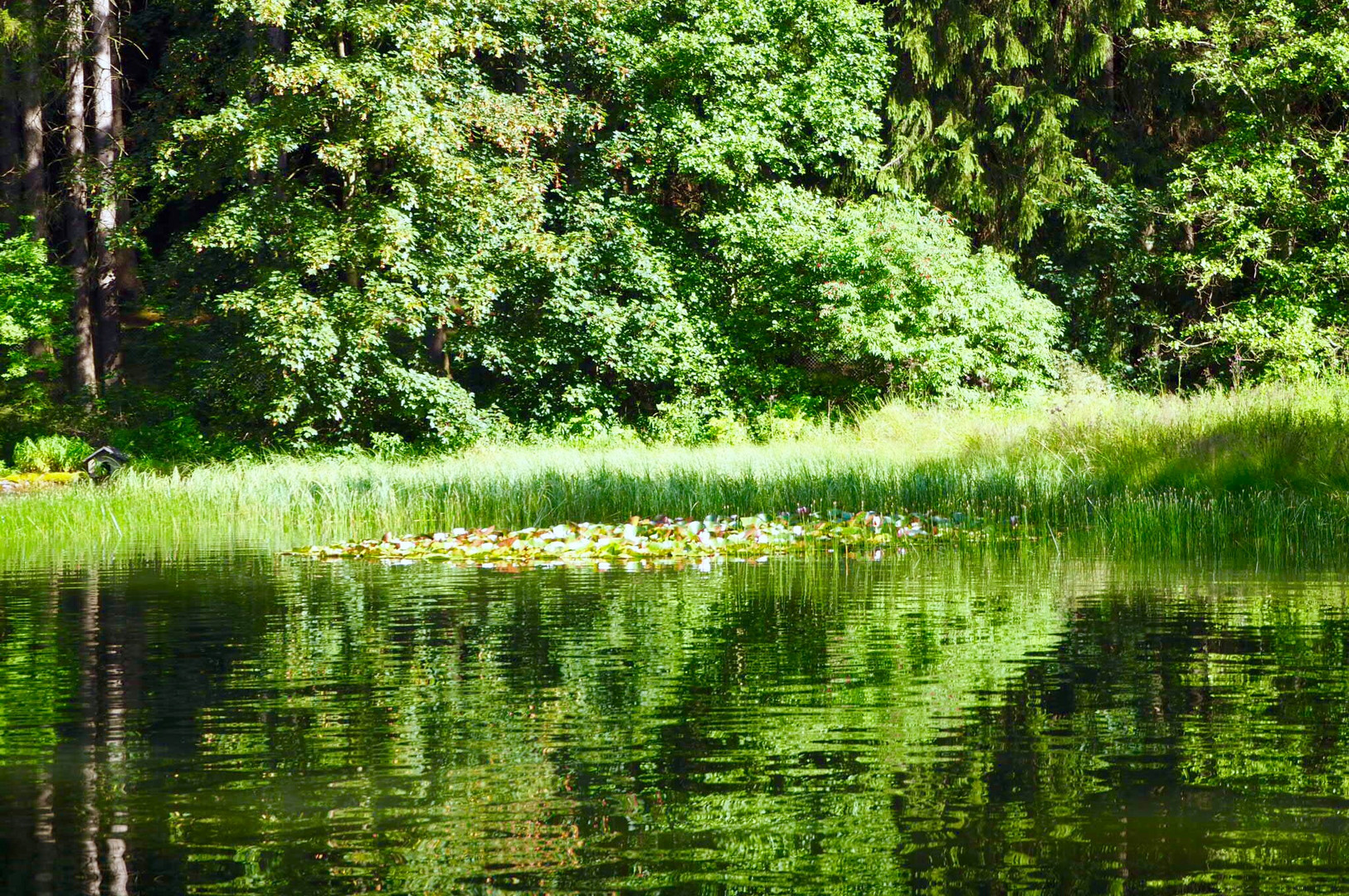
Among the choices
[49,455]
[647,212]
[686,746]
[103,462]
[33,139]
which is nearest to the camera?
[686,746]

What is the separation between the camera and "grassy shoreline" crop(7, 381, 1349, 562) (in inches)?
447

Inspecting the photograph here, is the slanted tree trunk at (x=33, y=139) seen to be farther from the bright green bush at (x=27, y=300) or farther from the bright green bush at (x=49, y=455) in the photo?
the bright green bush at (x=49, y=455)

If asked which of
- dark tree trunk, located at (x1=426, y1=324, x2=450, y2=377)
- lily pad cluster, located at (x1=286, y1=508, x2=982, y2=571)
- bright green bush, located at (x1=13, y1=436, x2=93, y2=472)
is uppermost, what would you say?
dark tree trunk, located at (x1=426, y1=324, x2=450, y2=377)

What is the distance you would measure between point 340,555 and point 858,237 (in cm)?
1704

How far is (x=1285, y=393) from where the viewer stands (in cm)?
1544

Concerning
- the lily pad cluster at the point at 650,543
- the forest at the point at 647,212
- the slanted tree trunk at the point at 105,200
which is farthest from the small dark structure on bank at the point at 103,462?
the lily pad cluster at the point at 650,543

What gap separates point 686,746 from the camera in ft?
14.6

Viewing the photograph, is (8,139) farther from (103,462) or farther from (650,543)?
(650,543)

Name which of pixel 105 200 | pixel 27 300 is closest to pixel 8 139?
pixel 27 300

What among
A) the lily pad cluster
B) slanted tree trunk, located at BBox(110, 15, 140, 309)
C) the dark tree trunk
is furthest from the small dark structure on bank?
the lily pad cluster

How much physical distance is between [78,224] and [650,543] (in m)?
20.7

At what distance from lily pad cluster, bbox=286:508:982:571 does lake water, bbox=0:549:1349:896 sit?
273cm

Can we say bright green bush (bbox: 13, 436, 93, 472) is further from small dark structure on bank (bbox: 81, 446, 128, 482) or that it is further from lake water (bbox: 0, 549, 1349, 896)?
lake water (bbox: 0, 549, 1349, 896)

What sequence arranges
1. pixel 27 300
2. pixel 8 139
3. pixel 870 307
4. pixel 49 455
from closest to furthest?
pixel 49 455, pixel 27 300, pixel 870 307, pixel 8 139
